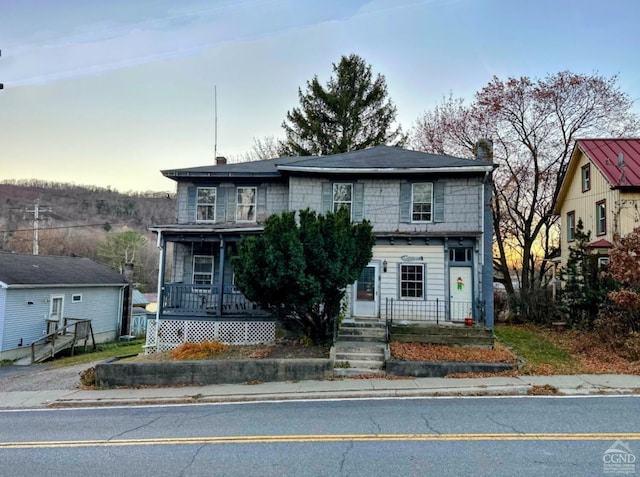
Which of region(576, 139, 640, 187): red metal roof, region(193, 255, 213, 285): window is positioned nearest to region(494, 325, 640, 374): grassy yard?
region(576, 139, 640, 187): red metal roof

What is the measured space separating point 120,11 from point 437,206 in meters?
11.9

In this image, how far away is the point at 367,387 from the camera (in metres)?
9.34

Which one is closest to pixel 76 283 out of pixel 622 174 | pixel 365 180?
pixel 365 180

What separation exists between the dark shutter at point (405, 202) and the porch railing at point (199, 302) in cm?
619

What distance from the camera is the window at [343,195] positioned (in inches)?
615

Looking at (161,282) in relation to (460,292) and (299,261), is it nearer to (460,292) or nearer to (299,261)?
(299,261)

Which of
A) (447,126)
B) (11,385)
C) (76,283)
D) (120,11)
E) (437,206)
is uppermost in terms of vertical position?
(447,126)

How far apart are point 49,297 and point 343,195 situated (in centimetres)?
1684

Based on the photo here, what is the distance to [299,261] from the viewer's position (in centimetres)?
1045

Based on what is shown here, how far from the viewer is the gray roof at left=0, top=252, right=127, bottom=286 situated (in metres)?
20.6

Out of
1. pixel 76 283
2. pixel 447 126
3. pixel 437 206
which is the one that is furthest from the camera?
pixel 447 126

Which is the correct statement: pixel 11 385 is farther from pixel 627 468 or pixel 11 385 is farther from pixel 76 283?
pixel 627 468

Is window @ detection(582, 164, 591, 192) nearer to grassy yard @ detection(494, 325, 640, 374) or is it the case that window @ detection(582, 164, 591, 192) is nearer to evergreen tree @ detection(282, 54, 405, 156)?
grassy yard @ detection(494, 325, 640, 374)

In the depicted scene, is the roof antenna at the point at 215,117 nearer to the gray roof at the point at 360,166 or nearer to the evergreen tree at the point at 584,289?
the gray roof at the point at 360,166
